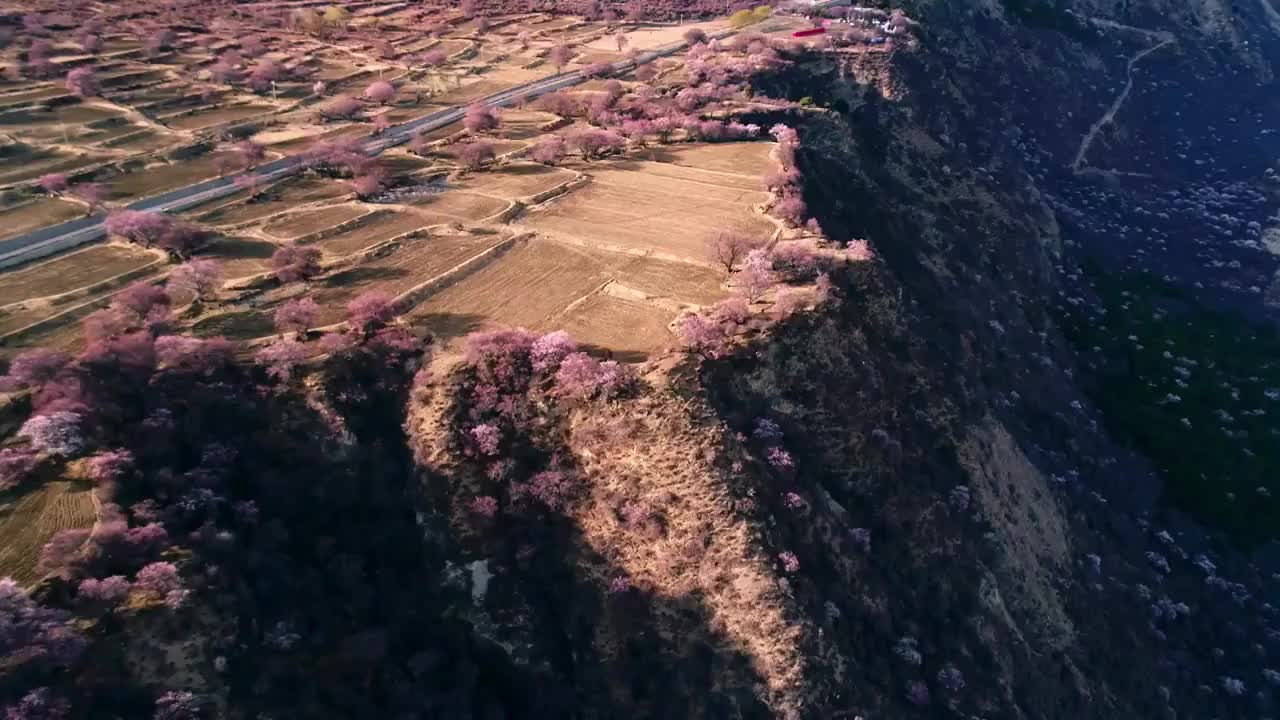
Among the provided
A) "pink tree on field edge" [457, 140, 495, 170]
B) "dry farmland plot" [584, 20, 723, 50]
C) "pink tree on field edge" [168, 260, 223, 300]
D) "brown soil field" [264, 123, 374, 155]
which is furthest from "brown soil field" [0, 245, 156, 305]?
"dry farmland plot" [584, 20, 723, 50]

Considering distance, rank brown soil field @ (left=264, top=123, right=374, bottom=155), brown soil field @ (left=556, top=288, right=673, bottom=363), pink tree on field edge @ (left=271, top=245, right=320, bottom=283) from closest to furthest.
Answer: brown soil field @ (left=556, top=288, right=673, bottom=363) → pink tree on field edge @ (left=271, top=245, right=320, bottom=283) → brown soil field @ (left=264, top=123, right=374, bottom=155)

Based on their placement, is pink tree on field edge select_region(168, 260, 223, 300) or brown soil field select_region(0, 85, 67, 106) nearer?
pink tree on field edge select_region(168, 260, 223, 300)

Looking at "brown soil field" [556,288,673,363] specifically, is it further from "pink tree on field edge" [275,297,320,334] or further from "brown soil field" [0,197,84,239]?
"brown soil field" [0,197,84,239]

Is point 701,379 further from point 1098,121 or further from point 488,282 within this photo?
point 1098,121

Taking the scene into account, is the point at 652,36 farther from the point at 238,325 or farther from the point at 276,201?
the point at 238,325

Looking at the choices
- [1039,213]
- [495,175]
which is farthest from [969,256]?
[495,175]

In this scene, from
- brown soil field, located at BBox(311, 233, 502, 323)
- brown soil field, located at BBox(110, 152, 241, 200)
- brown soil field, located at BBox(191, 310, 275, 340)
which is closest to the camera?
brown soil field, located at BBox(191, 310, 275, 340)

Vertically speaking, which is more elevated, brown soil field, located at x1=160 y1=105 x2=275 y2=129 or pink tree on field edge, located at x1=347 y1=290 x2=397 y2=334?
brown soil field, located at x1=160 y1=105 x2=275 y2=129

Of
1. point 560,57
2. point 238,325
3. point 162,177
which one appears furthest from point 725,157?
point 162,177

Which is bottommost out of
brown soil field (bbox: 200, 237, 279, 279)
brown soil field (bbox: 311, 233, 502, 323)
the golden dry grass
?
the golden dry grass
